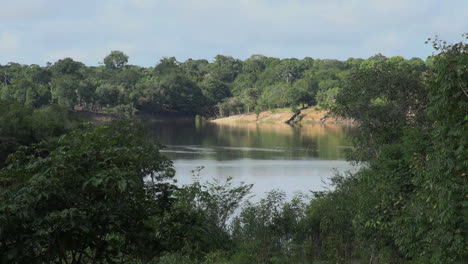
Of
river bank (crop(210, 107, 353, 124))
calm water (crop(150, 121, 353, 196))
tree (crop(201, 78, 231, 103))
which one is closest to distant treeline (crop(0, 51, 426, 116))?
tree (crop(201, 78, 231, 103))

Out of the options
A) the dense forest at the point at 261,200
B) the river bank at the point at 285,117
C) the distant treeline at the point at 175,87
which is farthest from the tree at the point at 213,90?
the dense forest at the point at 261,200

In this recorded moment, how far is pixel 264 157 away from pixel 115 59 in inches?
4002

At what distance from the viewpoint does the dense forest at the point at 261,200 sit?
4.39 metres

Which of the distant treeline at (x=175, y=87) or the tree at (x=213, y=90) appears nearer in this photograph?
the distant treeline at (x=175, y=87)

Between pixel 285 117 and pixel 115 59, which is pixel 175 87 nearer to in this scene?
pixel 285 117

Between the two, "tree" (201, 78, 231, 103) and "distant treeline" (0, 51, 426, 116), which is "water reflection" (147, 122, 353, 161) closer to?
"distant treeline" (0, 51, 426, 116)

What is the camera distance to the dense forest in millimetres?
4391

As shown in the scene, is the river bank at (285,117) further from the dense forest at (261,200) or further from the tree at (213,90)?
the dense forest at (261,200)

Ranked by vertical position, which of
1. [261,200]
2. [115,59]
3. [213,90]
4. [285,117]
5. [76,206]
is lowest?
[261,200]

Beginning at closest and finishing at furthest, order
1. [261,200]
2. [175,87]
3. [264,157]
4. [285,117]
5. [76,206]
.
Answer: [76,206], [261,200], [264,157], [285,117], [175,87]

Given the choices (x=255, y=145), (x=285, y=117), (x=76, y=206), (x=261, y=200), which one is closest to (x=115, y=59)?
(x=285, y=117)

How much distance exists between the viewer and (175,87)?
99.2m

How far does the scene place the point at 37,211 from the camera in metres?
4.23

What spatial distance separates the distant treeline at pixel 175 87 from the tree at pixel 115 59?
13695mm
